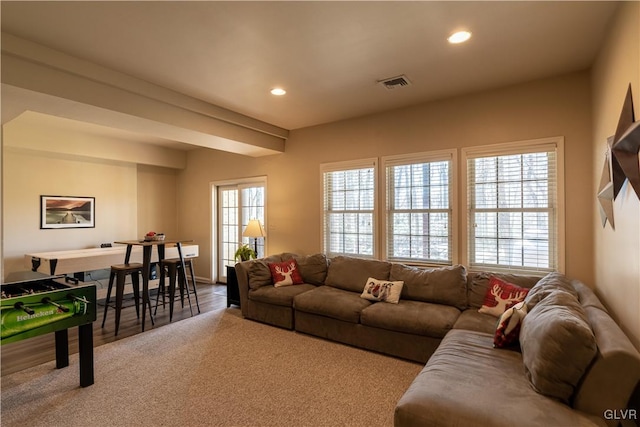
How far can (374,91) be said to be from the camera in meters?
3.58

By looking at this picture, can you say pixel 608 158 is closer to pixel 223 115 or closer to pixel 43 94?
pixel 223 115

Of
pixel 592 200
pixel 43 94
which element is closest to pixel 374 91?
pixel 592 200

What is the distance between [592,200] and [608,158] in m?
0.98

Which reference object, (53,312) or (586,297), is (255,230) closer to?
(53,312)

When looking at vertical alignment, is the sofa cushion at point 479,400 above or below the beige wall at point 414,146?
below

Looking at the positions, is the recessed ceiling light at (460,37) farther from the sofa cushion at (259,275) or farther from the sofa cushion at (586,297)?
the sofa cushion at (259,275)

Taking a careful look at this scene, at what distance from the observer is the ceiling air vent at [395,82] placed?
3223 mm

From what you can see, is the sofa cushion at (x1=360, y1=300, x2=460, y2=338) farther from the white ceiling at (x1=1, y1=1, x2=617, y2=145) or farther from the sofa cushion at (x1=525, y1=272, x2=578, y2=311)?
the white ceiling at (x1=1, y1=1, x2=617, y2=145)

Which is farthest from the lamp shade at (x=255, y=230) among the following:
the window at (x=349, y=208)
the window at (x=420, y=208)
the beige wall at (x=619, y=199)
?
the beige wall at (x=619, y=199)

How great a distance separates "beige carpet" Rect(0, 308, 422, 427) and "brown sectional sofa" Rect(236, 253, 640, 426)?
13.2 inches

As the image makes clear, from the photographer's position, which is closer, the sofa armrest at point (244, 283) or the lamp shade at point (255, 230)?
the sofa armrest at point (244, 283)

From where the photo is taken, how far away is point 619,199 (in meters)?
2.08

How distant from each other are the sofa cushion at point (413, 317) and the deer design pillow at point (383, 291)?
0.42ft

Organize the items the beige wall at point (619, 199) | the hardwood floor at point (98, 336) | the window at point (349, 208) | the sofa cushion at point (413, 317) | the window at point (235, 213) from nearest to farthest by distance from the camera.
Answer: the beige wall at point (619, 199) < the sofa cushion at point (413, 317) < the hardwood floor at point (98, 336) < the window at point (349, 208) < the window at point (235, 213)
